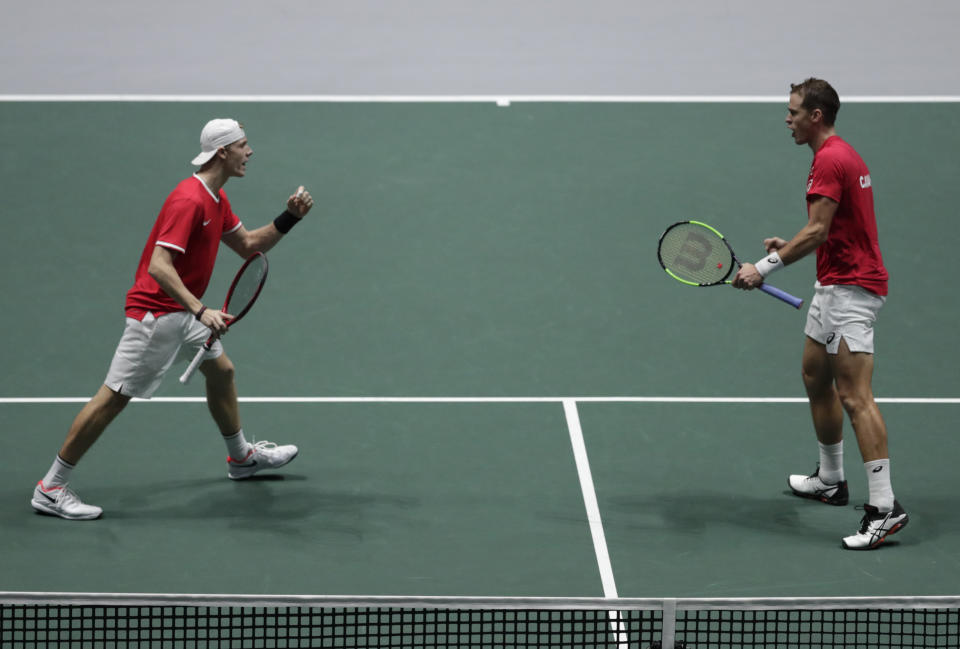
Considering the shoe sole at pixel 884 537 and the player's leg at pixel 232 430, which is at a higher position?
the player's leg at pixel 232 430

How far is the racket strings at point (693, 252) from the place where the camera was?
250 inches

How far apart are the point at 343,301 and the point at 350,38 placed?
4.82 meters

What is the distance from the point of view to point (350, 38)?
42.1 feet

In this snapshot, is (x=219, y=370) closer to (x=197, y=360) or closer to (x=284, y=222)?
(x=197, y=360)

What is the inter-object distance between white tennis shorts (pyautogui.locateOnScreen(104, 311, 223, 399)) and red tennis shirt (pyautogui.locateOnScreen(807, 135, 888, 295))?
2.85 meters

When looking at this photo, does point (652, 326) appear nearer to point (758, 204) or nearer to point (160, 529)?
point (758, 204)

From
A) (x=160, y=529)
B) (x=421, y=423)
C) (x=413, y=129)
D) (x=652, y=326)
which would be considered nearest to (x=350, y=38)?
(x=413, y=129)

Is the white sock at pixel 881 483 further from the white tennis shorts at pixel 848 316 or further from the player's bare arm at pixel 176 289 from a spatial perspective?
the player's bare arm at pixel 176 289

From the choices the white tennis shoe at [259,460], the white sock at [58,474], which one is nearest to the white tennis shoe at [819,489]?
the white tennis shoe at [259,460]

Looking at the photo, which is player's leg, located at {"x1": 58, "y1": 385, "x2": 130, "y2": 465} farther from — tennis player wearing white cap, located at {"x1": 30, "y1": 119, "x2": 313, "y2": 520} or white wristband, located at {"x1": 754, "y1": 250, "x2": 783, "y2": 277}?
white wristband, located at {"x1": 754, "y1": 250, "x2": 783, "y2": 277}

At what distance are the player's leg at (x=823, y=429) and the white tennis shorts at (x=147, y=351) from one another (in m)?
2.82

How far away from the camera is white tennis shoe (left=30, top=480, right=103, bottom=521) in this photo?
6.18 metres

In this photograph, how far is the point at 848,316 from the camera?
19.4 feet

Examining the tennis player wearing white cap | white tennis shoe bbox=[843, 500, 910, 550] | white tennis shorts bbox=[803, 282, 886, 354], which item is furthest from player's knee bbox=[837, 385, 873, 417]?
the tennis player wearing white cap
